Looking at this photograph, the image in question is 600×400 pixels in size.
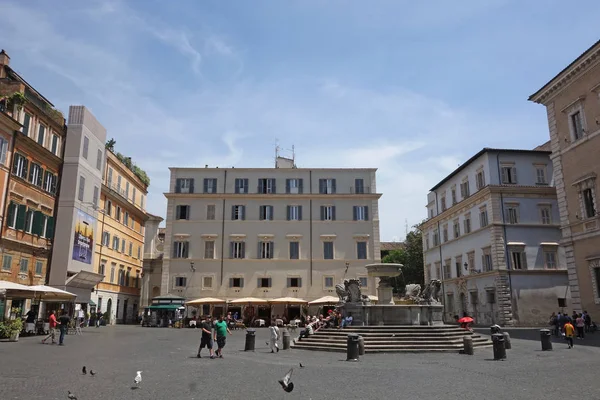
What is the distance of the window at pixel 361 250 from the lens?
46656 mm

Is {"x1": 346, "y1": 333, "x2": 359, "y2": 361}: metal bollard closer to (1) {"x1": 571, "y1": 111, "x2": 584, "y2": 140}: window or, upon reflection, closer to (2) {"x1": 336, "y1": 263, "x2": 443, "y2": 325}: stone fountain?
(2) {"x1": 336, "y1": 263, "x2": 443, "y2": 325}: stone fountain

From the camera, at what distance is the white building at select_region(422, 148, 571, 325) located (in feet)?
126

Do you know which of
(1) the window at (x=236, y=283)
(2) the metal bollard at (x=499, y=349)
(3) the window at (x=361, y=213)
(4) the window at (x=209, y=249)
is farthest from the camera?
(3) the window at (x=361, y=213)

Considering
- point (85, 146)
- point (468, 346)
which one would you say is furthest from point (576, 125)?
point (85, 146)

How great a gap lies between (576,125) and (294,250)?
2614cm

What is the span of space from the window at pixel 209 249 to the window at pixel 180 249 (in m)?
1.73

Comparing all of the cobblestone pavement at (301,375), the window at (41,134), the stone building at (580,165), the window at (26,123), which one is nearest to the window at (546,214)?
the stone building at (580,165)

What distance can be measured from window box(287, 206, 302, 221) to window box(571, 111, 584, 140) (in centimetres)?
2524

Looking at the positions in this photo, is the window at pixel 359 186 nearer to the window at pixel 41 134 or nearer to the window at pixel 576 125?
the window at pixel 576 125

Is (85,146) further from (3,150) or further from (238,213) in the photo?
(238,213)

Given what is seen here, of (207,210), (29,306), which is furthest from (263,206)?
(29,306)

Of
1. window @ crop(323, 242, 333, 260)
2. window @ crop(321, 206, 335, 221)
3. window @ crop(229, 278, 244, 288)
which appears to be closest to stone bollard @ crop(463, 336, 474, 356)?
window @ crop(323, 242, 333, 260)

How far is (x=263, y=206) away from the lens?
48.1 meters

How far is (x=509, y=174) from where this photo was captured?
134 feet
